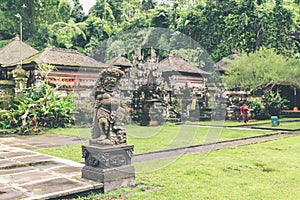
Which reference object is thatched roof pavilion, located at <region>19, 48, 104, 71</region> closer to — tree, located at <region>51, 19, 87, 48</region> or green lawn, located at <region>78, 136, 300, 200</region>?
tree, located at <region>51, 19, 87, 48</region>

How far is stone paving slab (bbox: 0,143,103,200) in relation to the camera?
5.56m

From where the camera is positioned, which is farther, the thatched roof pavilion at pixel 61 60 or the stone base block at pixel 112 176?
the thatched roof pavilion at pixel 61 60

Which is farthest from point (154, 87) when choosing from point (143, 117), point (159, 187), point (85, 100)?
point (159, 187)

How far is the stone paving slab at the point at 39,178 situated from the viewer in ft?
18.2

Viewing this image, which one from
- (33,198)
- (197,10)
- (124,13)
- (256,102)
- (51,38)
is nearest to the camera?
(33,198)

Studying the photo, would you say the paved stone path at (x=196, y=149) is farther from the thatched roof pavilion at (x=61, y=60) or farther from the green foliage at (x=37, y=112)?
the thatched roof pavilion at (x=61, y=60)

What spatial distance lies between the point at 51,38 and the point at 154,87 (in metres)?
23.2

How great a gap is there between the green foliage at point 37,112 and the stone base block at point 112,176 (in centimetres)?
1046

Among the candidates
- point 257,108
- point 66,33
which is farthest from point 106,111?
point 66,33

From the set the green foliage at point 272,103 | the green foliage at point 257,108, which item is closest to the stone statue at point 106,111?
the green foliage at point 257,108

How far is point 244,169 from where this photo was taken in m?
7.78

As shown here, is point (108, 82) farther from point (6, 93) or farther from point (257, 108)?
point (257, 108)

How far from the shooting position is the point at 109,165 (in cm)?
614

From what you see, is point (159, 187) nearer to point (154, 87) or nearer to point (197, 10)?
point (154, 87)
